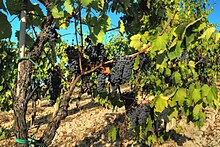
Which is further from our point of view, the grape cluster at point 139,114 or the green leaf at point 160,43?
the grape cluster at point 139,114

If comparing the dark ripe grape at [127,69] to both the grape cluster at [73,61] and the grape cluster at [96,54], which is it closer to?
the grape cluster at [96,54]

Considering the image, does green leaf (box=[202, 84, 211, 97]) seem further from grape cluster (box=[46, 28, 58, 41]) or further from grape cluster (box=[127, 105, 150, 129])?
grape cluster (box=[127, 105, 150, 129])

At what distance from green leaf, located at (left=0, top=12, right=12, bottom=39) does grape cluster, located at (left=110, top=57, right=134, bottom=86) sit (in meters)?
0.99

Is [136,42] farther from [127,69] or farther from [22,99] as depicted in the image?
[22,99]

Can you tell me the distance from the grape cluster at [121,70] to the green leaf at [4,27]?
0.99m

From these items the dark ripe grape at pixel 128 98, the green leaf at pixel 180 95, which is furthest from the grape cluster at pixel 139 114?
the green leaf at pixel 180 95

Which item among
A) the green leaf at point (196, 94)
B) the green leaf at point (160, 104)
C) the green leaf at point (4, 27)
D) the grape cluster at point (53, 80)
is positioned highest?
the green leaf at point (4, 27)

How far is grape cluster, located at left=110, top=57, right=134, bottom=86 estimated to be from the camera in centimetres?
256

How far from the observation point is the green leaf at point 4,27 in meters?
2.23

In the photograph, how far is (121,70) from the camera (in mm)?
2561

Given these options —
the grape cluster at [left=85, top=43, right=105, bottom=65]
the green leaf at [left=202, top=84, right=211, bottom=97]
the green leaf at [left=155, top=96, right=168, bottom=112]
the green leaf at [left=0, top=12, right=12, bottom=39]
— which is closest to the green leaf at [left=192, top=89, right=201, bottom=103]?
the green leaf at [left=202, top=84, right=211, bottom=97]

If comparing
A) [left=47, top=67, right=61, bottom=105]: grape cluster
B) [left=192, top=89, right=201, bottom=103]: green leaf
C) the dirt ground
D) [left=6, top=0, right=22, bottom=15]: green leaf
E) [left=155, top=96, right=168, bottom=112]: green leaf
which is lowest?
the dirt ground

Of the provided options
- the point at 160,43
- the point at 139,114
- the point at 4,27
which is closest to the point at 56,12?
the point at 4,27

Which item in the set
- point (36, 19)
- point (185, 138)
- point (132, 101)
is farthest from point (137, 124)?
point (185, 138)
